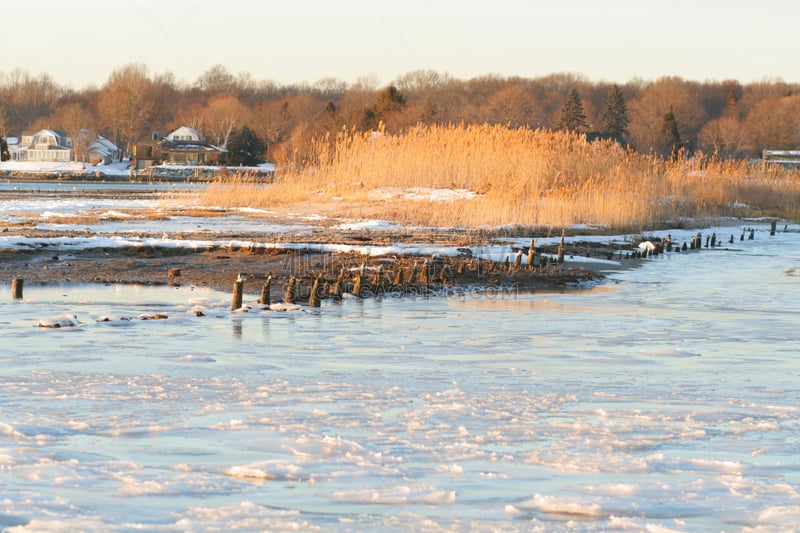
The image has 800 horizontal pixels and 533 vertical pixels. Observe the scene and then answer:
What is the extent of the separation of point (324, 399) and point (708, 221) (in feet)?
86.2

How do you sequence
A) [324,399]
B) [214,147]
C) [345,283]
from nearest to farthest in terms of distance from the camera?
[324,399]
[345,283]
[214,147]

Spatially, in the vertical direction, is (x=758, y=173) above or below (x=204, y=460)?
above

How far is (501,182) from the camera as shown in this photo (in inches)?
1102

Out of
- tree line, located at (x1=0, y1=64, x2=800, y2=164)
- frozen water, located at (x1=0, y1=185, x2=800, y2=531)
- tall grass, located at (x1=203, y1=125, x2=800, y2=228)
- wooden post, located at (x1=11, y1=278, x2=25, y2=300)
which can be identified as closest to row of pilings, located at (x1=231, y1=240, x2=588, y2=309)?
frozen water, located at (x1=0, y1=185, x2=800, y2=531)

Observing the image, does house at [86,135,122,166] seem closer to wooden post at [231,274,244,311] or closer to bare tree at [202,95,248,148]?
bare tree at [202,95,248,148]

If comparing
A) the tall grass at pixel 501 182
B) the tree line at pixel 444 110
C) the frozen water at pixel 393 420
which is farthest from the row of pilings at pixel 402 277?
the tree line at pixel 444 110

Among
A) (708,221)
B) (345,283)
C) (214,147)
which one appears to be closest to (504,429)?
(345,283)

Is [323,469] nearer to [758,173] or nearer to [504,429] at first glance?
[504,429]

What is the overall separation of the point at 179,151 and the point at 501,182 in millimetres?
85905

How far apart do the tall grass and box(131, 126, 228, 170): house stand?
7285 centimetres

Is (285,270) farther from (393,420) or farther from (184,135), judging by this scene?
(184,135)

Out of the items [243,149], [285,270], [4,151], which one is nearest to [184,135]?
[243,149]

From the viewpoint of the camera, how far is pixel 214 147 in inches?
4387

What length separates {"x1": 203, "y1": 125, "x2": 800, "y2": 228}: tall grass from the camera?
26.2m
